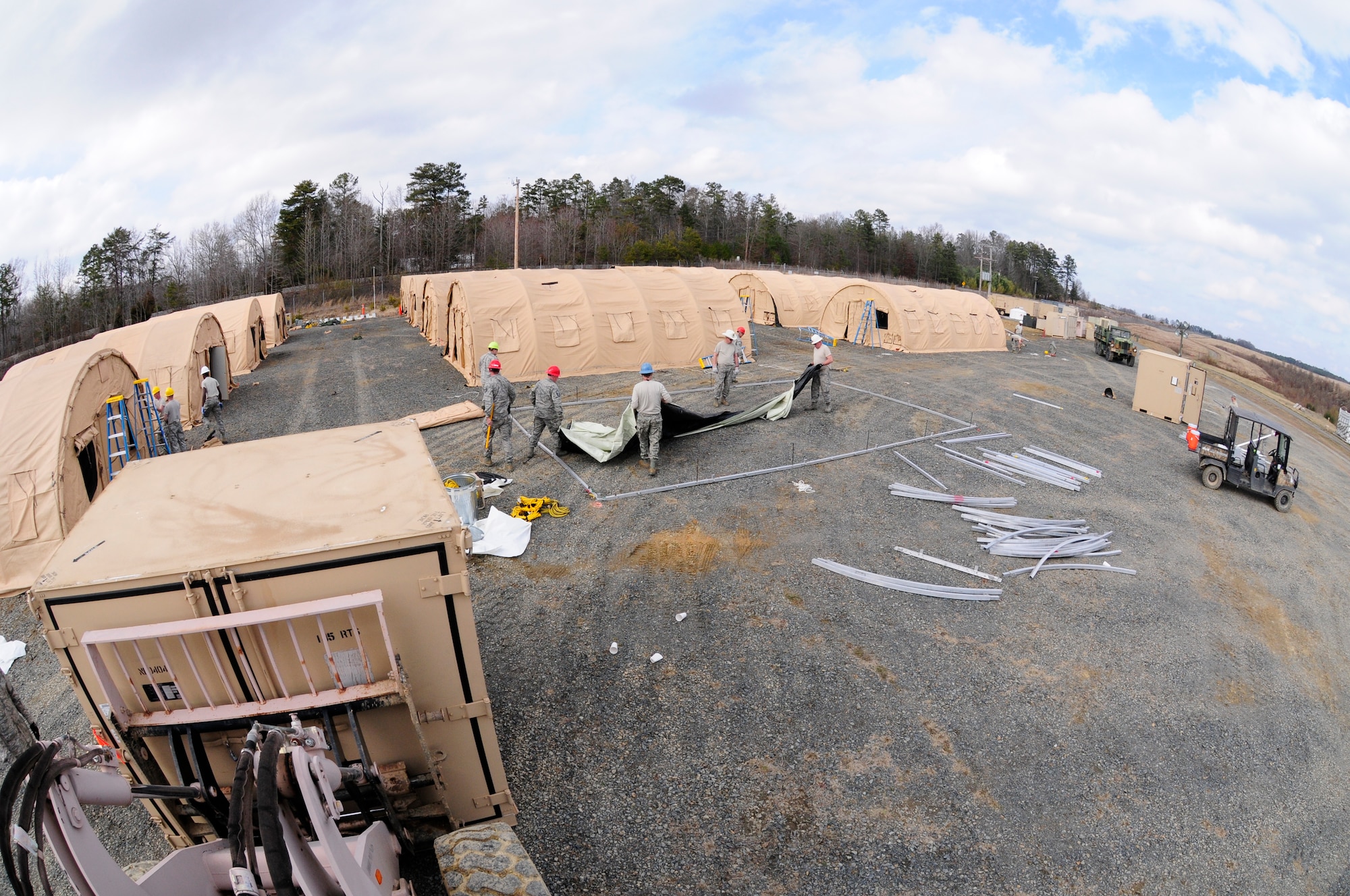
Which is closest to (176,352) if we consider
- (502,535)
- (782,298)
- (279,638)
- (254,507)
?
(502,535)

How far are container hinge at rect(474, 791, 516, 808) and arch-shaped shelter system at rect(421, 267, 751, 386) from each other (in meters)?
14.6

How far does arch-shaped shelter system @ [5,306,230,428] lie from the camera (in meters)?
16.5

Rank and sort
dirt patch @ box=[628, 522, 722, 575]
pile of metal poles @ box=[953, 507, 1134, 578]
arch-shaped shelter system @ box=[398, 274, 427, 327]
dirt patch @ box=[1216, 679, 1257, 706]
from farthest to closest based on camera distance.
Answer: arch-shaped shelter system @ box=[398, 274, 427, 327] < pile of metal poles @ box=[953, 507, 1134, 578] < dirt patch @ box=[628, 522, 722, 575] < dirt patch @ box=[1216, 679, 1257, 706]

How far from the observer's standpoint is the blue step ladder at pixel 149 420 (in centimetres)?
1278

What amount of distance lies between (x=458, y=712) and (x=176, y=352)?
17251 millimetres

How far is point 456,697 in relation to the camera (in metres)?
4.17

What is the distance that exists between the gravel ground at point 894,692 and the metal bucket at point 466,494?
55 centimetres

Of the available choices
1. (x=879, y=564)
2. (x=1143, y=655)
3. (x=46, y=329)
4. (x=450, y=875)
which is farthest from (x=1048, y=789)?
(x=46, y=329)

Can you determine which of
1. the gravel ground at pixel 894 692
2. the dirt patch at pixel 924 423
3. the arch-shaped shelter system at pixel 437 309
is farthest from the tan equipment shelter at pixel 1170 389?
the arch-shaped shelter system at pixel 437 309

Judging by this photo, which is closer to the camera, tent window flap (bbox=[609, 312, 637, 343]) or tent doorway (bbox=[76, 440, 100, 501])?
tent doorway (bbox=[76, 440, 100, 501])

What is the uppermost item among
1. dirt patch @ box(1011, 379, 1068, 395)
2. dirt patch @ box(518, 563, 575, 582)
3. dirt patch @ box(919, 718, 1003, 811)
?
dirt patch @ box(1011, 379, 1068, 395)

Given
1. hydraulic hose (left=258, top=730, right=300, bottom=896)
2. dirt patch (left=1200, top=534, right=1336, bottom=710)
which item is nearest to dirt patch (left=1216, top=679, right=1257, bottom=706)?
dirt patch (left=1200, top=534, right=1336, bottom=710)

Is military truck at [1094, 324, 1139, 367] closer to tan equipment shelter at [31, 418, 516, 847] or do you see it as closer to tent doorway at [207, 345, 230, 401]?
tan equipment shelter at [31, 418, 516, 847]

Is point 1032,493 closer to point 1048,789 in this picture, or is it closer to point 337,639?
point 1048,789
